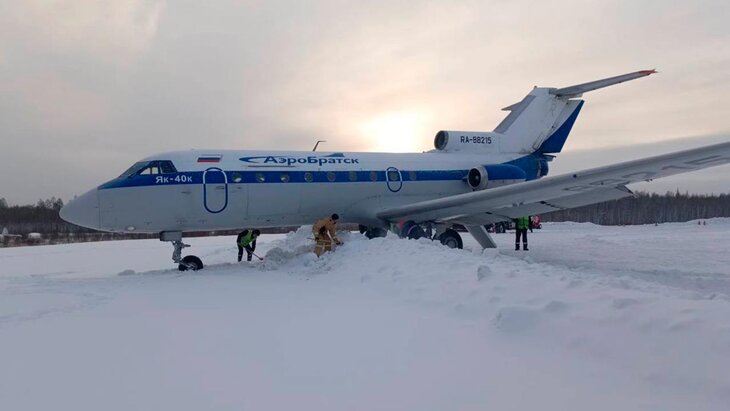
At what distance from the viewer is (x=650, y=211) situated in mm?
97062

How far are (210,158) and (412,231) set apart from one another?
5.61 metres

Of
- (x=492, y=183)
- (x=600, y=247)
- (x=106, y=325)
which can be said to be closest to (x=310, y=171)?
(x=492, y=183)

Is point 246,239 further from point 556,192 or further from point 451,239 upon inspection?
point 556,192

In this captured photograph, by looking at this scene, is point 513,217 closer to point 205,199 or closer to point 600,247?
point 600,247

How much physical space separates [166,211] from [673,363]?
10.6 m

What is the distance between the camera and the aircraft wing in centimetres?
1059

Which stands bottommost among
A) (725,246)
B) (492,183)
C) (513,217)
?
(725,246)

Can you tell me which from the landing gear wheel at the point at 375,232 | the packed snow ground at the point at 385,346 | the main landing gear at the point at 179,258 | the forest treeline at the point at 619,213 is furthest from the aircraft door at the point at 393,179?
the forest treeline at the point at 619,213

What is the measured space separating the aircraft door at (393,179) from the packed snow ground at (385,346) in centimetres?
718

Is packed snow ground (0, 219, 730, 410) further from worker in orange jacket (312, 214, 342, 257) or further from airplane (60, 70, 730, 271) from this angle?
worker in orange jacket (312, 214, 342, 257)

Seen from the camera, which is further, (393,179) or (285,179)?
(393,179)

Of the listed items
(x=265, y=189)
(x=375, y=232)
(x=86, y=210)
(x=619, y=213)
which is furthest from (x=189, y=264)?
(x=619, y=213)

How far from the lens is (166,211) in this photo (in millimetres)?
11750

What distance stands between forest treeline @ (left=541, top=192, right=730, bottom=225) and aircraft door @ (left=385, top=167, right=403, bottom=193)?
71272 mm
